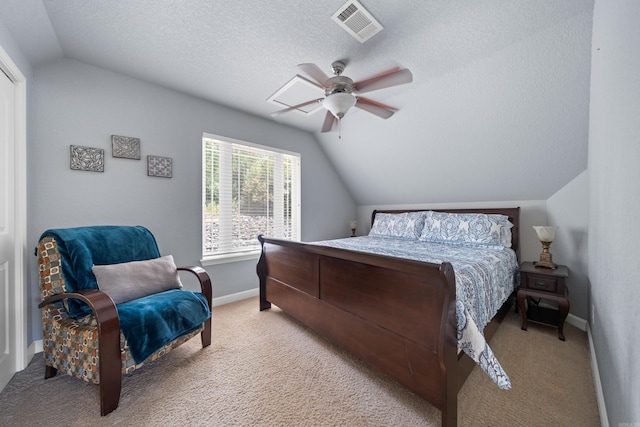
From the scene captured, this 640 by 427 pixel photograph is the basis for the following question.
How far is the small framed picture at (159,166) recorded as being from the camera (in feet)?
8.24

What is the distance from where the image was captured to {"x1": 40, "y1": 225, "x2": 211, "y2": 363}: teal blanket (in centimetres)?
151

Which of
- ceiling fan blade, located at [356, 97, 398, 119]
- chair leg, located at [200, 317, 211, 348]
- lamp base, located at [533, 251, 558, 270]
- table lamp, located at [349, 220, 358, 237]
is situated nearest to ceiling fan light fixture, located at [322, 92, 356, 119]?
ceiling fan blade, located at [356, 97, 398, 119]

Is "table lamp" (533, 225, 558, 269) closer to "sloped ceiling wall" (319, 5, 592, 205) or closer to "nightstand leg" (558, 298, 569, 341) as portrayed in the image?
"nightstand leg" (558, 298, 569, 341)

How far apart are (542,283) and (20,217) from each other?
4477 mm

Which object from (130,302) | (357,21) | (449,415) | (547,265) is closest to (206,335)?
(130,302)

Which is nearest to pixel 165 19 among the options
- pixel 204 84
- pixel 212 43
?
pixel 212 43

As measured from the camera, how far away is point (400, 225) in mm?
3568

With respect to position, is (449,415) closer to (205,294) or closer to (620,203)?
(620,203)

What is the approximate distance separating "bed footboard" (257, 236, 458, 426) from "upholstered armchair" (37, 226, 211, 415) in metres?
0.96

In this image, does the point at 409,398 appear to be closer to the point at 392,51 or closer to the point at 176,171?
the point at 392,51

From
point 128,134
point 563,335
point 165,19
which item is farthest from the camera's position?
point 128,134

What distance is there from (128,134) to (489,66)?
3.48 m

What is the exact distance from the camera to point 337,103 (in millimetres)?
1874

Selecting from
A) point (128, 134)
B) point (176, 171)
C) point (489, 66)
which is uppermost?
point (489, 66)
